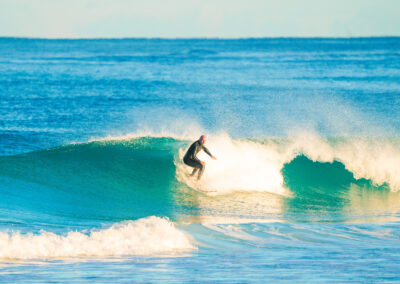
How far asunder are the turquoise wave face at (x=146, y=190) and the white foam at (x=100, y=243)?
6.69 feet

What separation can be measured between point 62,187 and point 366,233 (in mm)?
7233

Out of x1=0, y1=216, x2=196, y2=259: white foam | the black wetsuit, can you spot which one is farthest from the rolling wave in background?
the black wetsuit

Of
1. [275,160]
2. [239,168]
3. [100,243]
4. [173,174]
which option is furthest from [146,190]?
[100,243]

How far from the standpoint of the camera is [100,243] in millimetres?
9906

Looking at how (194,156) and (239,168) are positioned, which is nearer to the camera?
(194,156)

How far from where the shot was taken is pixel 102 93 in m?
45.5

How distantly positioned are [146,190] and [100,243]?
517 cm

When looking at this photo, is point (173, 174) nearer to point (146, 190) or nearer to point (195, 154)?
point (146, 190)

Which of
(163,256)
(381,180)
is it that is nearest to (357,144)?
(381,180)

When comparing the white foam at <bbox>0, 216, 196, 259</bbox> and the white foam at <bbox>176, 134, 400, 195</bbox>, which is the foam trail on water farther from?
the white foam at <bbox>0, 216, 196, 259</bbox>

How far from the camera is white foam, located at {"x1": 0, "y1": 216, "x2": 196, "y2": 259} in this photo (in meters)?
9.52

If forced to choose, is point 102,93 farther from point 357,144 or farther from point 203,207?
point 203,207

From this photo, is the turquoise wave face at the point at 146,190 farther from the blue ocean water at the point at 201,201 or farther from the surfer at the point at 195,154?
the surfer at the point at 195,154

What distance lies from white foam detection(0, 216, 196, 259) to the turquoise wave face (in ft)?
6.69
